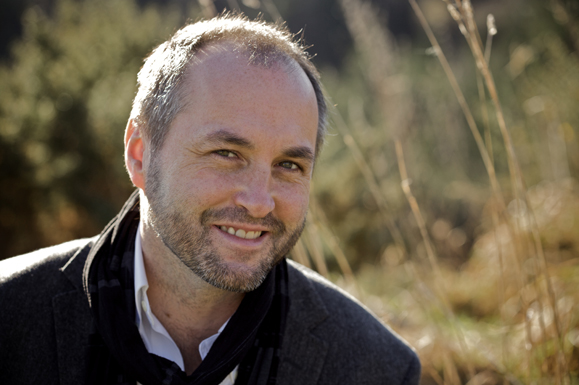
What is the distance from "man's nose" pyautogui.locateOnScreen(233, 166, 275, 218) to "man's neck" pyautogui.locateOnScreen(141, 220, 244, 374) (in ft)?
1.11

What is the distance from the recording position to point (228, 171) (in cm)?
121

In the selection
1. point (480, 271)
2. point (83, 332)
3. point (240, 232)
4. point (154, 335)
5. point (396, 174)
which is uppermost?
point (240, 232)

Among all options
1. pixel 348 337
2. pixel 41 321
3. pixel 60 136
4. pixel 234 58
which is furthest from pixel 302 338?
pixel 60 136

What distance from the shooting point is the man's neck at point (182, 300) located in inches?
54.4

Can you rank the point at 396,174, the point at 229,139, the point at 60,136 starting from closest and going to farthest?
1. the point at 229,139
2. the point at 60,136
3. the point at 396,174

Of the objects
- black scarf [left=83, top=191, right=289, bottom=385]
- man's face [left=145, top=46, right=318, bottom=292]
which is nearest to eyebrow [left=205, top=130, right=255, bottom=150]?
man's face [left=145, top=46, right=318, bottom=292]

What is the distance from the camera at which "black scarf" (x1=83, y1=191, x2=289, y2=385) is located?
127cm

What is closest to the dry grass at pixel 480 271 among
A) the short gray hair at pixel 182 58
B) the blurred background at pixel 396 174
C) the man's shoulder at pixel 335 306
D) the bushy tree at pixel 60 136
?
the blurred background at pixel 396 174

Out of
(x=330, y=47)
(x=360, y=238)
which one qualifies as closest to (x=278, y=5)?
(x=330, y=47)

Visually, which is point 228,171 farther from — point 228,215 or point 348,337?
point 348,337

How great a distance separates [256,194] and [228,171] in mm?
105

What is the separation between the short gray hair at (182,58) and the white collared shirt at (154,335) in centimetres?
46

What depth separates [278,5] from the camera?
1134cm

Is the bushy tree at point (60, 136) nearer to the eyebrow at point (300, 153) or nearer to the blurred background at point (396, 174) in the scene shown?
the blurred background at point (396, 174)
